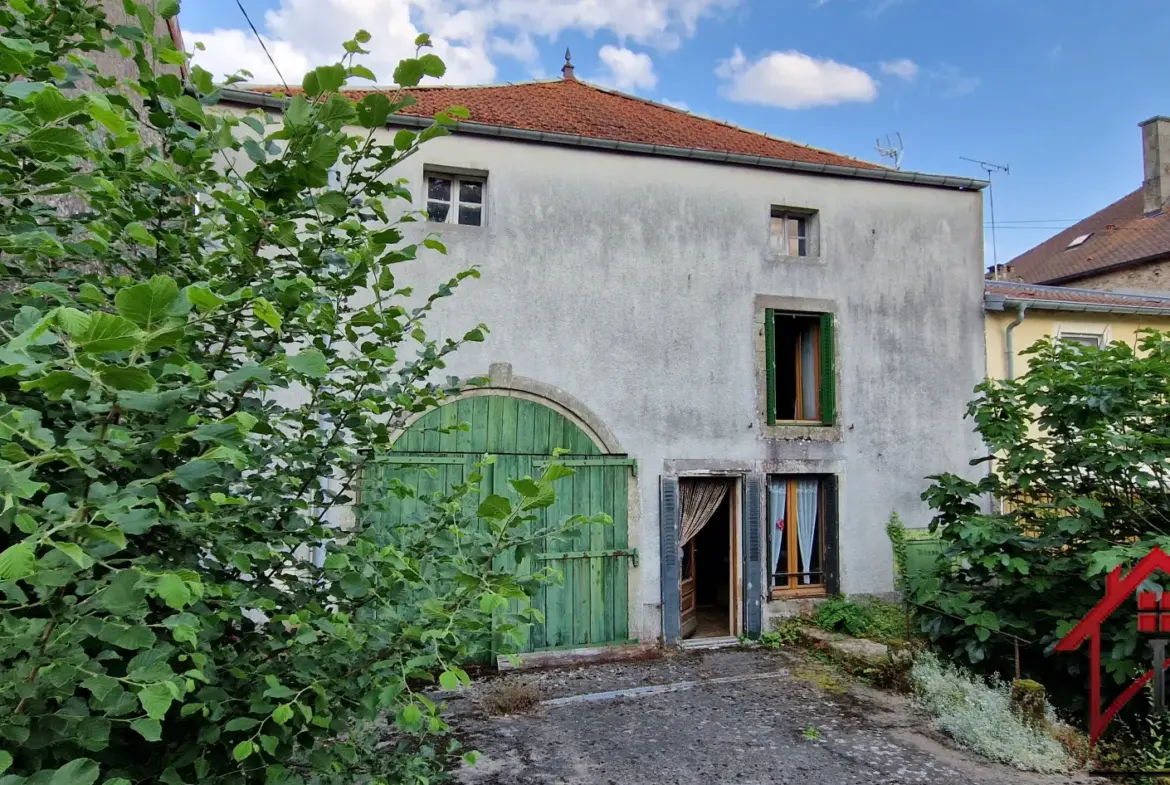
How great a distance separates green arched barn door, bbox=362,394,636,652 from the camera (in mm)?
6836

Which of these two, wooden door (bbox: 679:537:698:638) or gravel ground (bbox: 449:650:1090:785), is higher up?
wooden door (bbox: 679:537:698:638)

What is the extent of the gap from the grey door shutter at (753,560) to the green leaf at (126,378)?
7.48m

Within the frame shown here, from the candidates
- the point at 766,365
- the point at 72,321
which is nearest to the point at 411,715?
the point at 72,321

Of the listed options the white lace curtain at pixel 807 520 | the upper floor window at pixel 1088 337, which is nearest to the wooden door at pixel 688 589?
the white lace curtain at pixel 807 520

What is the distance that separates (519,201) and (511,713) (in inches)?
204

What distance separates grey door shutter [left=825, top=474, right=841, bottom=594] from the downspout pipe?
2.98 m

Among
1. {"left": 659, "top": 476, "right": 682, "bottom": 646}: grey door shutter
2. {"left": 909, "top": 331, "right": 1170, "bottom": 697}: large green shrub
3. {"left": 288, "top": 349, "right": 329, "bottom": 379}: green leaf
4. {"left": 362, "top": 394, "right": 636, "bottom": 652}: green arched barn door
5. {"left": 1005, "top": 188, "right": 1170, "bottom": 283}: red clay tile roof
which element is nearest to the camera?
{"left": 288, "top": 349, "right": 329, "bottom": 379}: green leaf

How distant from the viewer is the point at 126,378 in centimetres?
93

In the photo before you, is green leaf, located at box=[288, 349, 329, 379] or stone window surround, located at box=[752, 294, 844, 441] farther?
stone window surround, located at box=[752, 294, 844, 441]

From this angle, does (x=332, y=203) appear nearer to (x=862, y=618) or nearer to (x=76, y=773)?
(x=76, y=773)

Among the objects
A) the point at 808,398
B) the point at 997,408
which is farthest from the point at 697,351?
the point at 997,408

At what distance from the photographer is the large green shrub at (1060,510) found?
200 inches

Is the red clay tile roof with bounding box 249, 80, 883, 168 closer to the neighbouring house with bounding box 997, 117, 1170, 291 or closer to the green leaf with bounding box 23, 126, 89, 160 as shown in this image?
A: the green leaf with bounding box 23, 126, 89, 160

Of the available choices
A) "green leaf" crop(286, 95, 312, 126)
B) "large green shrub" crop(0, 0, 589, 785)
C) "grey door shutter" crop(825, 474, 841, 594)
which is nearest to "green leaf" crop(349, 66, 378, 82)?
"large green shrub" crop(0, 0, 589, 785)
